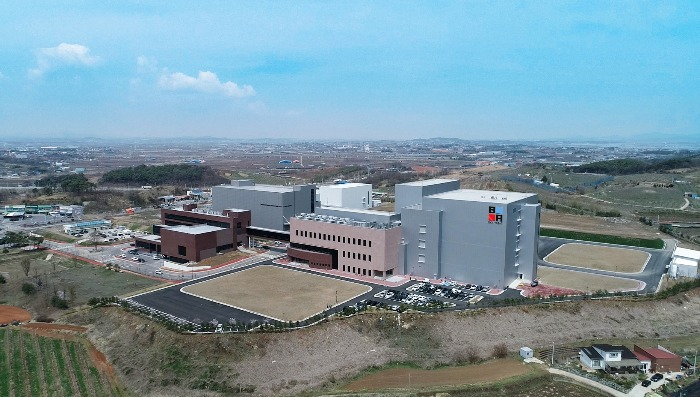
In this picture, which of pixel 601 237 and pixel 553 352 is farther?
pixel 601 237

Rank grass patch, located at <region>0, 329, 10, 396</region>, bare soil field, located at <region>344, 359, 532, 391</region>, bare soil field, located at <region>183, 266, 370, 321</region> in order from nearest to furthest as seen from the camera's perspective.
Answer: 1. grass patch, located at <region>0, 329, 10, 396</region>
2. bare soil field, located at <region>344, 359, 532, 391</region>
3. bare soil field, located at <region>183, 266, 370, 321</region>


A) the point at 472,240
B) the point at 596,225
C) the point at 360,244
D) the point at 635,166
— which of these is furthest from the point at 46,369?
the point at 635,166

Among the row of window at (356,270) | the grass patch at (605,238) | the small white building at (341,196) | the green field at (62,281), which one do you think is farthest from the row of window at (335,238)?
the grass patch at (605,238)

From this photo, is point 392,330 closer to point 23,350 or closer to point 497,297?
point 497,297

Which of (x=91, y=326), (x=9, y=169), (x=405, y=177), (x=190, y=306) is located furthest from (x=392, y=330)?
(x=9, y=169)

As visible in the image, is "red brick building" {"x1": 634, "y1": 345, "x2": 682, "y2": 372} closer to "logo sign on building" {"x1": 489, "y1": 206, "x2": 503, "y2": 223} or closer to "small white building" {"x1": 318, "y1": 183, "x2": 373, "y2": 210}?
"logo sign on building" {"x1": 489, "y1": 206, "x2": 503, "y2": 223}

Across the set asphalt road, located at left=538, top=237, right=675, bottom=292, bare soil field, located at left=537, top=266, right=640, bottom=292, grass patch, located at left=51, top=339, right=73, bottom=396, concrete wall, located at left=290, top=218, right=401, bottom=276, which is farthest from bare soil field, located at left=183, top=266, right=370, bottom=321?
asphalt road, located at left=538, top=237, right=675, bottom=292

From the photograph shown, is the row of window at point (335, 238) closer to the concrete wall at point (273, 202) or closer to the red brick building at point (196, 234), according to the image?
the concrete wall at point (273, 202)
